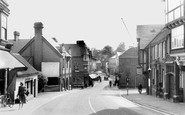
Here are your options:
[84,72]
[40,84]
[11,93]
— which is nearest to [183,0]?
[11,93]

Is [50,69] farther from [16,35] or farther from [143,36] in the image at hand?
[143,36]

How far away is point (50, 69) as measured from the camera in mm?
48125

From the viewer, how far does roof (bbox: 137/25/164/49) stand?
48.2 meters

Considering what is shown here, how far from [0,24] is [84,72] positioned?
171ft

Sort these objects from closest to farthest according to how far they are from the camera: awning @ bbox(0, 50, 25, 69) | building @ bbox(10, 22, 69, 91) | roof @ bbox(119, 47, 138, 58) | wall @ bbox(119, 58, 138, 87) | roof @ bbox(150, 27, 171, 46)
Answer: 1. awning @ bbox(0, 50, 25, 69)
2. roof @ bbox(150, 27, 171, 46)
3. building @ bbox(10, 22, 69, 91)
4. wall @ bbox(119, 58, 138, 87)
5. roof @ bbox(119, 47, 138, 58)

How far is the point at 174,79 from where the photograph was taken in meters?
26.2

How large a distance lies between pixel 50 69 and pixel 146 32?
59.1 feet

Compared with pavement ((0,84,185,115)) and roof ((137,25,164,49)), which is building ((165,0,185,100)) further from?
roof ((137,25,164,49))

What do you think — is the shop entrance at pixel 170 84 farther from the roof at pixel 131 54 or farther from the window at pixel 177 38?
the roof at pixel 131 54

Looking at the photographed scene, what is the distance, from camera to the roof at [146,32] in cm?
4825

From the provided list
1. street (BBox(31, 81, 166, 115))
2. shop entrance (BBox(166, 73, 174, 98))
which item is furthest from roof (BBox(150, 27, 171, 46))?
street (BBox(31, 81, 166, 115))

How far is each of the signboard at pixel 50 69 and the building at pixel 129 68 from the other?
704 inches

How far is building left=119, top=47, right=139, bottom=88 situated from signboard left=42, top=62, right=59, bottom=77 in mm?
17877

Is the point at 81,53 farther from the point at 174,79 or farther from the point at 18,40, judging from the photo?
the point at 174,79
